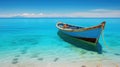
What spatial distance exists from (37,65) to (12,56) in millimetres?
2600

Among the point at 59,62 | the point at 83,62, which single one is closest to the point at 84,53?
the point at 83,62

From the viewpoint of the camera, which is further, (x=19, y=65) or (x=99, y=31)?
(x=99, y=31)

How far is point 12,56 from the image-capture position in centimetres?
993

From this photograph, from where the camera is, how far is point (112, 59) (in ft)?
29.6

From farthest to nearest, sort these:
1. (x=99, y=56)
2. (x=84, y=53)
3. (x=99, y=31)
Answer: (x=99, y=31) → (x=84, y=53) → (x=99, y=56)

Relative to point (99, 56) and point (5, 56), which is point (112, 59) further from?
point (5, 56)

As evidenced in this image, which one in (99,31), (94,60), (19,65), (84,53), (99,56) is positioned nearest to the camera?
(19,65)

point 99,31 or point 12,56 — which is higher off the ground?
point 99,31

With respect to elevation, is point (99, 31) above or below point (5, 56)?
above

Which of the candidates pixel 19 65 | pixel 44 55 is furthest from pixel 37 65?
pixel 44 55

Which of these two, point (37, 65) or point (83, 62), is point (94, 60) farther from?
point (37, 65)

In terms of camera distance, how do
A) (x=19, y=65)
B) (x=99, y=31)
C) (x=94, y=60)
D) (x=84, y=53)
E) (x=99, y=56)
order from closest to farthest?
(x=19, y=65) < (x=94, y=60) < (x=99, y=56) < (x=84, y=53) < (x=99, y=31)

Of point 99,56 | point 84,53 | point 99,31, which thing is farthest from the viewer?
point 99,31

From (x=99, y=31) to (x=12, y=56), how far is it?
21.6 ft
